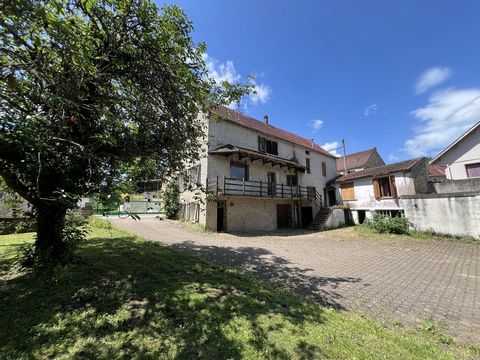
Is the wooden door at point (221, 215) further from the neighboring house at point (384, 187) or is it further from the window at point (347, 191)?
the window at point (347, 191)

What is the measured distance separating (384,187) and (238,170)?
530 inches

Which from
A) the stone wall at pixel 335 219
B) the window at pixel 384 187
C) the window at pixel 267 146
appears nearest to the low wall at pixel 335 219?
the stone wall at pixel 335 219

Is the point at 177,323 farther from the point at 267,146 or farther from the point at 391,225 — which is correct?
the point at 267,146

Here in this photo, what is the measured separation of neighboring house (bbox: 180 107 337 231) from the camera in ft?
54.2

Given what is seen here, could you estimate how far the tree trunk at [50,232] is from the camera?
582 centimetres

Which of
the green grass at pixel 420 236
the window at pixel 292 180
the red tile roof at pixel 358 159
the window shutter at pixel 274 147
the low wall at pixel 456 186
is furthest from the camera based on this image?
the red tile roof at pixel 358 159

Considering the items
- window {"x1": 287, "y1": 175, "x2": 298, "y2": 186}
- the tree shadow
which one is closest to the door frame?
the tree shadow

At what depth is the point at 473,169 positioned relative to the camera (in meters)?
18.0

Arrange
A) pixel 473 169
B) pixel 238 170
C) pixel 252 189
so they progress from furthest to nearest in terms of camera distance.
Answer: pixel 238 170 < pixel 473 169 < pixel 252 189

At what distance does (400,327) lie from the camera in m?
4.26

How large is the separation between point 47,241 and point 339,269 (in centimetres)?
896

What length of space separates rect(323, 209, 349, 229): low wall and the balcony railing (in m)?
2.48

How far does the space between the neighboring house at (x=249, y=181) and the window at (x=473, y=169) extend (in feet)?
39.1

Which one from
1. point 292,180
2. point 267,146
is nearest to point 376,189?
point 292,180
